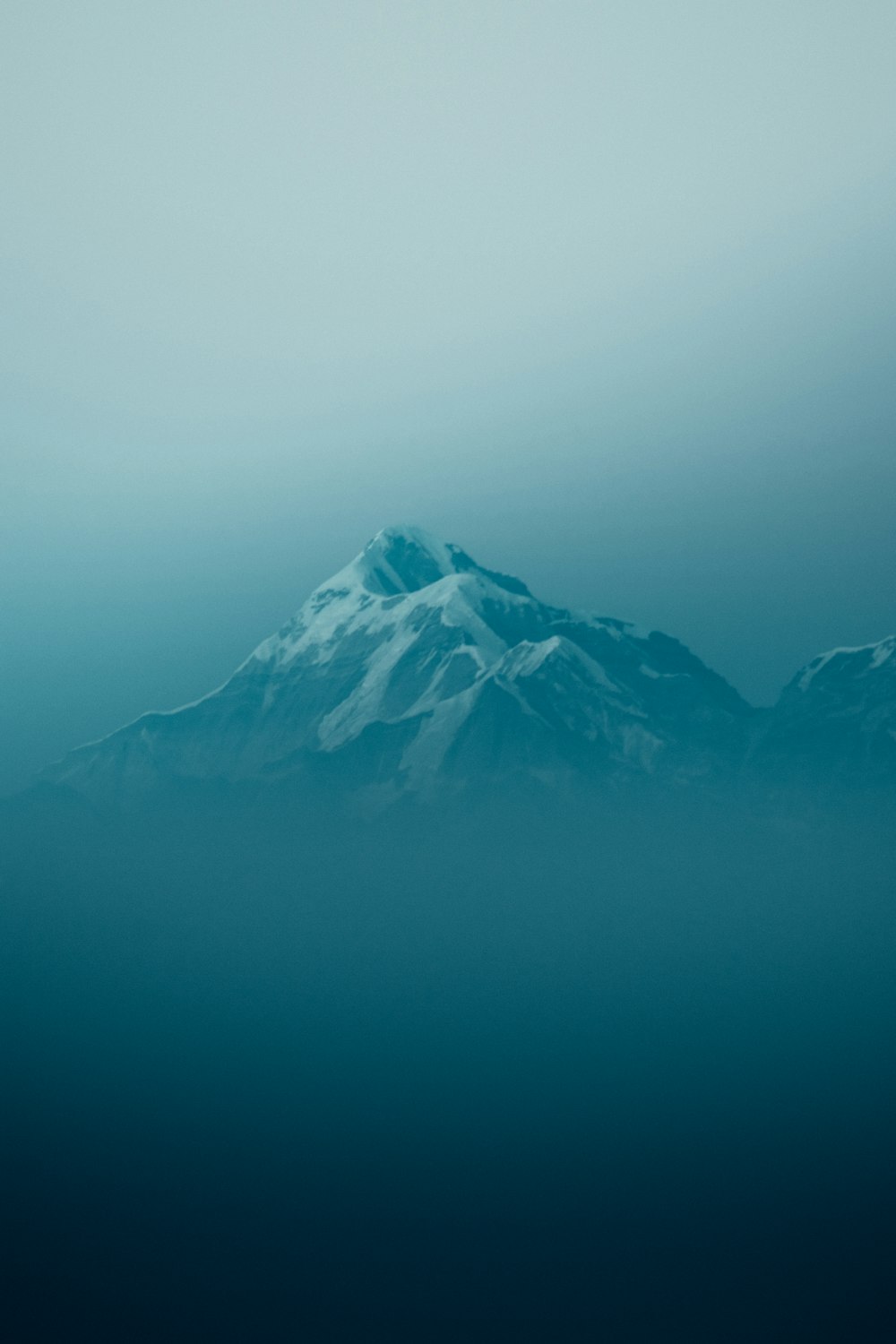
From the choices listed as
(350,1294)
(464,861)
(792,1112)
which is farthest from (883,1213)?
(464,861)

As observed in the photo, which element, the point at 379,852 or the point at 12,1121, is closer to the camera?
the point at 12,1121

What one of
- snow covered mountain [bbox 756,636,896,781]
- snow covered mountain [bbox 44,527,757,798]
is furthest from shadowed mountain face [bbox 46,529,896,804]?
snow covered mountain [bbox 756,636,896,781]

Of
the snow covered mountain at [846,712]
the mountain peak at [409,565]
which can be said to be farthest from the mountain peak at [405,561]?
the snow covered mountain at [846,712]

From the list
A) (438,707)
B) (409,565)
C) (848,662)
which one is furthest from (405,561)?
(848,662)

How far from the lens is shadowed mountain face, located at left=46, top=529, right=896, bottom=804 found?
6712cm

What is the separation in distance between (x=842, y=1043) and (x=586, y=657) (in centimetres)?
2469

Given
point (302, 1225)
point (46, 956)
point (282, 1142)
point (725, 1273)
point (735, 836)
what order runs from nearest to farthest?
point (725, 1273)
point (302, 1225)
point (282, 1142)
point (46, 956)
point (735, 836)

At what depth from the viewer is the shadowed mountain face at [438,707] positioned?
67125 millimetres

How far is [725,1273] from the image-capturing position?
1741 inches

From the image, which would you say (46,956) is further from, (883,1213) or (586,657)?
(883,1213)

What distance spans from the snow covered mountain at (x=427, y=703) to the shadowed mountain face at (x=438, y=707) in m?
0.09

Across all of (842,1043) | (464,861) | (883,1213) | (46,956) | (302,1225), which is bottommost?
(883,1213)

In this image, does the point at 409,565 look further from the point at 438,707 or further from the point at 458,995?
the point at 458,995

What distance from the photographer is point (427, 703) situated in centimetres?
7138
